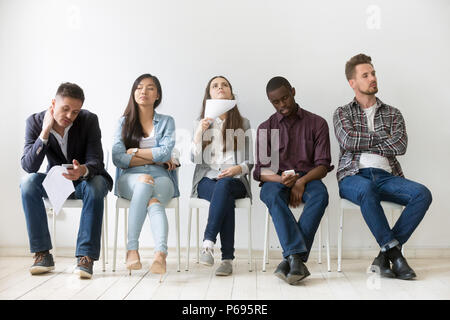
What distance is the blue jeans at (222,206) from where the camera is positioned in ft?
10.1

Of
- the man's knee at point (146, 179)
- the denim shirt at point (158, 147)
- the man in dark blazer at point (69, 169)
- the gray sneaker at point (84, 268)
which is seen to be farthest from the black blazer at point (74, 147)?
the gray sneaker at point (84, 268)

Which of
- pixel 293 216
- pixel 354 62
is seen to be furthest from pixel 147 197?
pixel 354 62

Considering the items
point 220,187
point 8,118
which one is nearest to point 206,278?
point 220,187

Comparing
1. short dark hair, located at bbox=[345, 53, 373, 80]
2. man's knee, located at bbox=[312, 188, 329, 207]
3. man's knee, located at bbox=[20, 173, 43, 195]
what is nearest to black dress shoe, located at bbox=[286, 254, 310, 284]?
man's knee, located at bbox=[312, 188, 329, 207]

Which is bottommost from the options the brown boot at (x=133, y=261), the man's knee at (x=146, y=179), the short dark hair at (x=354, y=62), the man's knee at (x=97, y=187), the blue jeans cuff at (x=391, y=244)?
the brown boot at (x=133, y=261)

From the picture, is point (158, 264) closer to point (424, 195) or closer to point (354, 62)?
point (424, 195)

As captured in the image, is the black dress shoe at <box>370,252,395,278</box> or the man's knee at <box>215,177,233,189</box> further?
the man's knee at <box>215,177,233,189</box>

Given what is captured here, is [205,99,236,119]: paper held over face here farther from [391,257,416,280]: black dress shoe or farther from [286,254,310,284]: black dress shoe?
[391,257,416,280]: black dress shoe

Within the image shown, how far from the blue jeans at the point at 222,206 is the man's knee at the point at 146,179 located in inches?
12.9

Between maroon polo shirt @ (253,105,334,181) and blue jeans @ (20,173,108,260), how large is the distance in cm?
99

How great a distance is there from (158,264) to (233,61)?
5.44 feet

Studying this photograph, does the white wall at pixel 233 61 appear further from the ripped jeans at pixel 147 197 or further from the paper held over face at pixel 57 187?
the paper held over face at pixel 57 187

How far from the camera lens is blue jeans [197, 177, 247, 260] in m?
3.08

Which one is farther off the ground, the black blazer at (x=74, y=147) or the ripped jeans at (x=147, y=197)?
the black blazer at (x=74, y=147)
